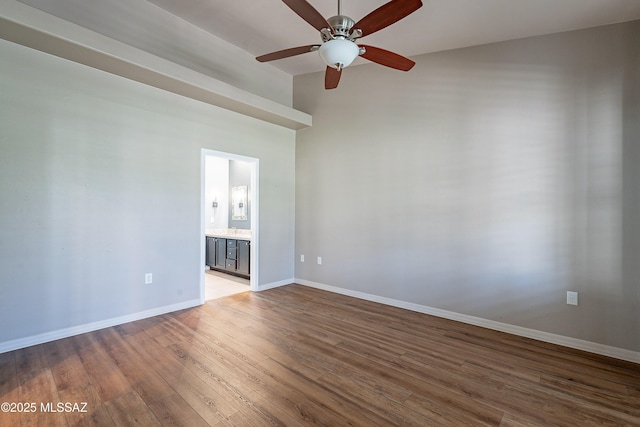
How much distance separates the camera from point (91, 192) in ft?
10.0

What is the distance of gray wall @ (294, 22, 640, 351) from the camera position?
264 cm

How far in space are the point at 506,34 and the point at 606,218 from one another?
A: 2.03 metres

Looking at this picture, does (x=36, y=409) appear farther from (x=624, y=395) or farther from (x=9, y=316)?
(x=624, y=395)

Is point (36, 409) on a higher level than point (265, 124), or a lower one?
lower

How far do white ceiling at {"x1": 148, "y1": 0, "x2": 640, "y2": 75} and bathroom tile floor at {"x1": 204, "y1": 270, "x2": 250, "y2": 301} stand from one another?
3545 mm

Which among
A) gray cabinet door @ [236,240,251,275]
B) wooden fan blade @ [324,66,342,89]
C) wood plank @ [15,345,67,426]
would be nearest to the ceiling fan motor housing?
wooden fan blade @ [324,66,342,89]

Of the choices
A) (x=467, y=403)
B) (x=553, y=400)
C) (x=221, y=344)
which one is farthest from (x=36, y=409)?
(x=553, y=400)

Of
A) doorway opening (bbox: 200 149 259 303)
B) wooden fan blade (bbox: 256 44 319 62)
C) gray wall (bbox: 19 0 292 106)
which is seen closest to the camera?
wooden fan blade (bbox: 256 44 319 62)

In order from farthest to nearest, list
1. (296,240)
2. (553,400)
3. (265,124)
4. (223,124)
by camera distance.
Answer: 1. (296,240)
2. (265,124)
3. (223,124)
4. (553,400)

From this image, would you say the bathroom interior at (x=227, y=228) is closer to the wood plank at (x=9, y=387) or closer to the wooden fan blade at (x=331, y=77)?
the wood plank at (x=9, y=387)

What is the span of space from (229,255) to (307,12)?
4495 mm

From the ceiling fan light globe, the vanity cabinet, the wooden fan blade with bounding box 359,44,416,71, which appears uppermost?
the wooden fan blade with bounding box 359,44,416,71

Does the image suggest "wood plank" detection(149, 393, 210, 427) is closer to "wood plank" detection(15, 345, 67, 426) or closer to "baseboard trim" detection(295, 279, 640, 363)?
"wood plank" detection(15, 345, 67, 426)

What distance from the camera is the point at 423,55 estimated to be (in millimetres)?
3682
